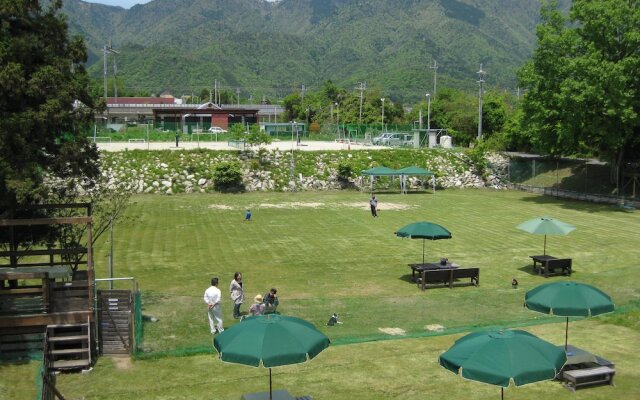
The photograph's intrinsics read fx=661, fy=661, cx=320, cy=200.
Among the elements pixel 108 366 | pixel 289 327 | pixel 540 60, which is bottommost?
pixel 108 366

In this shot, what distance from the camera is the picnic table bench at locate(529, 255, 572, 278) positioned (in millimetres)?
23734

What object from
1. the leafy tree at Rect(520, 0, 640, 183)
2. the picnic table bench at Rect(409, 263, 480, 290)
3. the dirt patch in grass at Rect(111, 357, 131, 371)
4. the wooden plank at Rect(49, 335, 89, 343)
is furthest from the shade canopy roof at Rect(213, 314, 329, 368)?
the leafy tree at Rect(520, 0, 640, 183)

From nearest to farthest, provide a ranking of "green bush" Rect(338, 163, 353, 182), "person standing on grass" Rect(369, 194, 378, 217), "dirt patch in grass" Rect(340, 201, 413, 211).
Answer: "person standing on grass" Rect(369, 194, 378, 217) → "dirt patch in grass" Rect(340, 201, 413, 211) → "green bush" Rect(338, 163, 353, 182)

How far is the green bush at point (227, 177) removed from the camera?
4694cm

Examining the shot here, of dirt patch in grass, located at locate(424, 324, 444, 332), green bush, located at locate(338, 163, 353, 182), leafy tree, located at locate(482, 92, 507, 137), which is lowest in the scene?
dirt patch in grass, located at locate(424, 324, 444, 332)

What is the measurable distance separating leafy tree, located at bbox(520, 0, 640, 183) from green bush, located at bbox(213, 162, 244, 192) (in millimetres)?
20292

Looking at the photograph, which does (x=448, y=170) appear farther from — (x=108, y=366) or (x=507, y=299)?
(x=108, y=366)

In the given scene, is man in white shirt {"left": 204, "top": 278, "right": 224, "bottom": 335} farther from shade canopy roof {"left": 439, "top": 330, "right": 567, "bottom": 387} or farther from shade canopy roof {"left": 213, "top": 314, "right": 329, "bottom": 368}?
shade canopy roof {"left": 439, "top": 330, "right": 567, "bottom": 387}

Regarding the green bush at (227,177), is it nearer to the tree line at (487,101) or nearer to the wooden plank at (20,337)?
the tree line at (487,101)

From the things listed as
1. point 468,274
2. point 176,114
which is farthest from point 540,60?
point 176,114

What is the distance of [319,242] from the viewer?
97.2 feet

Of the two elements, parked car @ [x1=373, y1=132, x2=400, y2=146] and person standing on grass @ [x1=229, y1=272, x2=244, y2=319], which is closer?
person standing on grass @ [x1=229, y1=272, x2=244, y2=319]

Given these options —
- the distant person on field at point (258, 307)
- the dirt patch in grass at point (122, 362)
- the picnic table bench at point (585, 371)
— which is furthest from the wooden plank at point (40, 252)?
the picnic table bench at point (585, 371)

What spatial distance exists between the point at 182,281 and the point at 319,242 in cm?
840
